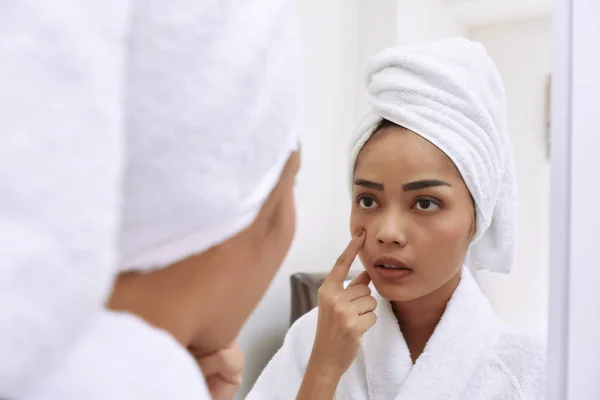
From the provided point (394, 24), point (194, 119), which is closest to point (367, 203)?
point (194, 119)

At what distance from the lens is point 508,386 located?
0.61m

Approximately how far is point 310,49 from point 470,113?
55cm

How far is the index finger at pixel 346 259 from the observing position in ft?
2.06

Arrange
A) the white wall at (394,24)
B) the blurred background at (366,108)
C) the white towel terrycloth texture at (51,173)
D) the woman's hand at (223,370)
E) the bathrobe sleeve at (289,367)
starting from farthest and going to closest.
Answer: the white wall at (394,24) < the blurred background at (366,108) < the bathrobe sleeve at (289,367) < the woman's hand at (223,370) < the white towel terrycloth texture at (51,173)

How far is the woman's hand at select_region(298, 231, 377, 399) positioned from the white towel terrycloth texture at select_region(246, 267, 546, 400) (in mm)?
54

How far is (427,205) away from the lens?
1.94 ft

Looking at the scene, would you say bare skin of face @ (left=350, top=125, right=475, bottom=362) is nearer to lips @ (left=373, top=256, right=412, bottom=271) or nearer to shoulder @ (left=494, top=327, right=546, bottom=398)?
lips @ (left=373, top=256, right=412, bottom=271)

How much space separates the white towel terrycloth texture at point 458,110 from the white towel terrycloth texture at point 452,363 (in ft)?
0.34

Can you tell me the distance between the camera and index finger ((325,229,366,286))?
629 mm

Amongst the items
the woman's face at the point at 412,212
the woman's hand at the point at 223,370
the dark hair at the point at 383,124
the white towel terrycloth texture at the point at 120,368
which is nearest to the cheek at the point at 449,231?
the woman's face at the point at 412,212

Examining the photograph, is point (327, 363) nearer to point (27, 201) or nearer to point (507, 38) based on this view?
point (27, 201)

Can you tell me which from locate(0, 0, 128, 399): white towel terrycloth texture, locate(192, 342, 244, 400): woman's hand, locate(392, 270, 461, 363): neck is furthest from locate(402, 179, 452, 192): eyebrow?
locate(0, 0, 128, 399): white towel terrycloth texture

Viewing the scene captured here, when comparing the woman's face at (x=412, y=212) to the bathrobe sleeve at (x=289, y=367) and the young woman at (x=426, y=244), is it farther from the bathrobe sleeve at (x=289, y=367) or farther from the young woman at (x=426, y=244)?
the bathrobe sleeve at (x=289, y=367)

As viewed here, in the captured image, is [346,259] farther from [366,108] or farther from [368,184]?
[366,108]
